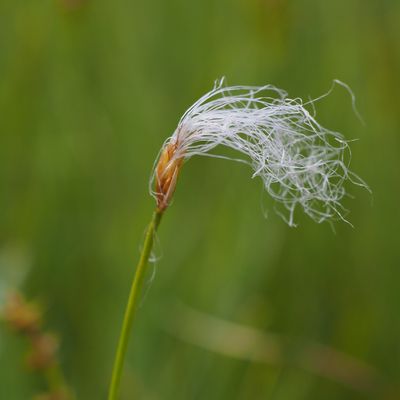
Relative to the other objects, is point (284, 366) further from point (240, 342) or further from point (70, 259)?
point (70, 259)

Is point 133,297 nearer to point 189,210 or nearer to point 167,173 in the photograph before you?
point 167,173

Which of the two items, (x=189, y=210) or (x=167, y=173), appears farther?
(x=189, y=210)

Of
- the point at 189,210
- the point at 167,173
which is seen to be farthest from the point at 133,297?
the point at 189,210

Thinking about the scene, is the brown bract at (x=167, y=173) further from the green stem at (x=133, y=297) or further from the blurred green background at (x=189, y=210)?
the blurred green background at (x=189, y=210)

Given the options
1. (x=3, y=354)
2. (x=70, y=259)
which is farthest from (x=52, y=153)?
(x=3, y=354)

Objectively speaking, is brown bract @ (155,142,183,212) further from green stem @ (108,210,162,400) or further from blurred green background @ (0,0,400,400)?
blurred green background @ (0,0,400,400)
